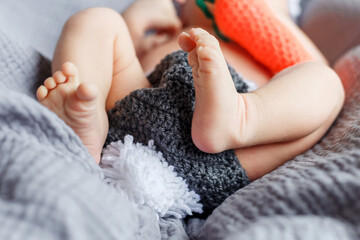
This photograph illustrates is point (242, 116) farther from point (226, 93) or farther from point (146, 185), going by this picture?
point (146, 185)

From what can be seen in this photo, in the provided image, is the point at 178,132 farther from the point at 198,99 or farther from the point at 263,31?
the point at 263,31

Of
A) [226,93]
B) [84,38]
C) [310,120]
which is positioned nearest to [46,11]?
[84,38]

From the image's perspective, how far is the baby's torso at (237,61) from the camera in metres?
0.78

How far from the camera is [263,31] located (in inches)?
30.2

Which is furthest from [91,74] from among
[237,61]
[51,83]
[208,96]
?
[237,61]

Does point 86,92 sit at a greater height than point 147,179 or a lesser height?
greater

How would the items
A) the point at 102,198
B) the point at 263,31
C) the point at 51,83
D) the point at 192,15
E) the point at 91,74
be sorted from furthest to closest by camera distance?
the point at 192,15 < the point at 263,31 < the point at 91,74 < the point at 51,83 < the point at 102,198

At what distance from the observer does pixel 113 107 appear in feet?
2.00

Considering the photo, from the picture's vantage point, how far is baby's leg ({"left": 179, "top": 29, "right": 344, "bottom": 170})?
50 centimetres

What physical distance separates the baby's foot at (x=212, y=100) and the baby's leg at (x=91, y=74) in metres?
0.15

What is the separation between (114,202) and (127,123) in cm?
20

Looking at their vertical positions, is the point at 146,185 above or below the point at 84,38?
below

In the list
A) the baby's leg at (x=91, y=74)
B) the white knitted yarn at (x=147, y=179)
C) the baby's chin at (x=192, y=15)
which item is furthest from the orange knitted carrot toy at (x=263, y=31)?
the white knitted yarn at (x=147, y=179)

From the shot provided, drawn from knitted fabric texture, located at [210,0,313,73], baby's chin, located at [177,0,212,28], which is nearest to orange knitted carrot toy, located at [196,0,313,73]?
knitted fabric texture, located at [210,0,313,73]
